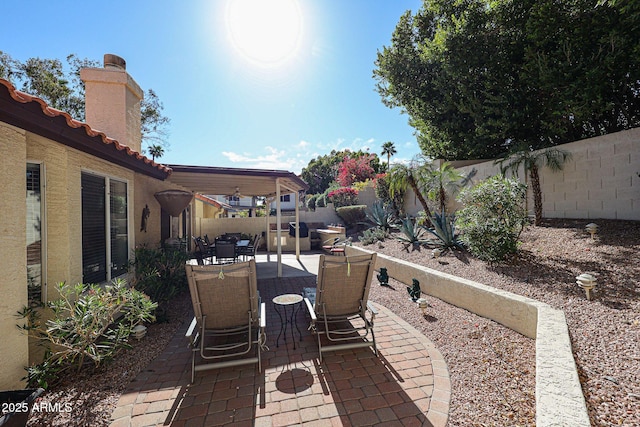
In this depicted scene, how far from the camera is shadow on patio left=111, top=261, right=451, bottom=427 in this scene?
250 cm

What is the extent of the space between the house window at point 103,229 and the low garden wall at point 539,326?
5676mm

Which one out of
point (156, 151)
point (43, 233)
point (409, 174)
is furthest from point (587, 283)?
point (156, 151)

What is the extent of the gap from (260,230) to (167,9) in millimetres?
10176

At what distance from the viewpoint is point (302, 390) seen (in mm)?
2906

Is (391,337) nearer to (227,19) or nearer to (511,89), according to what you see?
(227,19)

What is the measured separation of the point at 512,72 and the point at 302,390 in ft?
43.8

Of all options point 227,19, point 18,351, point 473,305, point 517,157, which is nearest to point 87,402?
point 18,351

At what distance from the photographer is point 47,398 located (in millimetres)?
2693

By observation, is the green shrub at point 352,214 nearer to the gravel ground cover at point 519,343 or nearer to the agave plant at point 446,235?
the agave plant at point 446,235

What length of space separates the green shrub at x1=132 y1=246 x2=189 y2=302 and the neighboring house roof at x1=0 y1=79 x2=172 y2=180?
6.43 ft

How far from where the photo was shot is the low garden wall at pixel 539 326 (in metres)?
1.94

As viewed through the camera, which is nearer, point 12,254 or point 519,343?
point 12,254

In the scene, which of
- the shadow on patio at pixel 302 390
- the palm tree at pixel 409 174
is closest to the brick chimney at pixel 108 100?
the shadow on patio at pixel 302 390

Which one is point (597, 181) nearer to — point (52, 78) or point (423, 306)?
point (423, 306)
